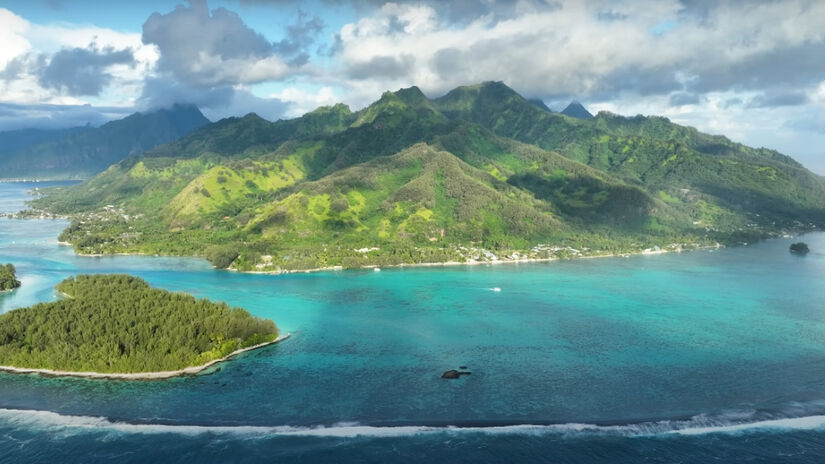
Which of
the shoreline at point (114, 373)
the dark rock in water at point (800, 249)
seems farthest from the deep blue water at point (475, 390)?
the dark rock in water at point (800, 249)

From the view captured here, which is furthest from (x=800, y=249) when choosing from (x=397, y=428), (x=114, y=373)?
(x=114, y=373)

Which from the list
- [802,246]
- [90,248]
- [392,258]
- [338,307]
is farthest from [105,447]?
[802,246]

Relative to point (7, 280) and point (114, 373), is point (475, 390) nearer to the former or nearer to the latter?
point (114, 373)

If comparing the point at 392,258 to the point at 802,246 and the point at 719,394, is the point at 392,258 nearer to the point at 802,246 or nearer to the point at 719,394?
the point at 719,394

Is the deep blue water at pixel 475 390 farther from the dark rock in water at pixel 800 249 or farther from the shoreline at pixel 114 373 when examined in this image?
the dark rock in water at pixel 800 249

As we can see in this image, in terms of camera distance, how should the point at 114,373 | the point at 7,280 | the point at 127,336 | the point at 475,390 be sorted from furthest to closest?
the point at 7,280 < the point at 127,336 < the point at 114,373 < the point at 475,390

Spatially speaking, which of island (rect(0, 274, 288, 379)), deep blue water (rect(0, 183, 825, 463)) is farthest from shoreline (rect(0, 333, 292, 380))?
deep blue water (rect(0, 183, 825, 463))

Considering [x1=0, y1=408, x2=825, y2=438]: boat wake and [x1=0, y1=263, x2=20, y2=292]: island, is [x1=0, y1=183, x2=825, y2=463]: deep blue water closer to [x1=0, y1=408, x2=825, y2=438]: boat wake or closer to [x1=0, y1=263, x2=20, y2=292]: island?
[x1=0, y1=408, x2=825, y2=438]: boat wake
